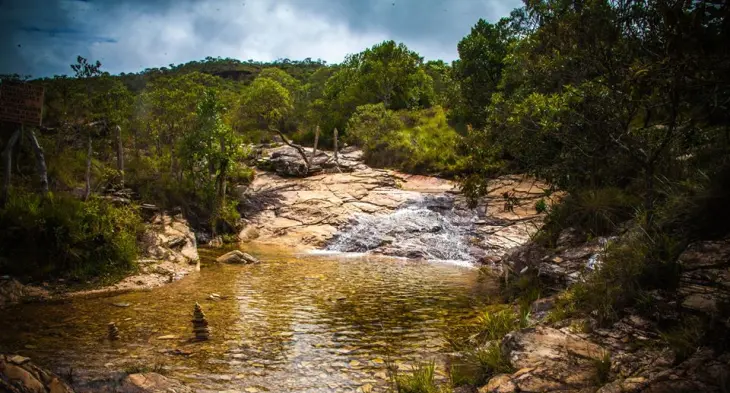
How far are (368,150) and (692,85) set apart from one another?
34299 mm

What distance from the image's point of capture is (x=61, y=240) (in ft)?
40.1

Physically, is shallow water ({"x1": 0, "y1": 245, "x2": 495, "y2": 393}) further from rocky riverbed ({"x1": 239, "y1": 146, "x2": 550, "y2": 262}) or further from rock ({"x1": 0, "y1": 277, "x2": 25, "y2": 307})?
rocky riverbed ({"x1": 239, "y1": 146, "x2": 550, "y2": 262})

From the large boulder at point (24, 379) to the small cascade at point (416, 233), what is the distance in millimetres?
16814

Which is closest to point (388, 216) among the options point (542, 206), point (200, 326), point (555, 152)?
point (542, 206)

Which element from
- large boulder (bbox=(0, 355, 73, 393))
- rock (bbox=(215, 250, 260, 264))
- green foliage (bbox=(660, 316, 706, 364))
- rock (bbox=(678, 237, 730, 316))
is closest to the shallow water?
large boulder (bbox=(0, 355, 73, 393))

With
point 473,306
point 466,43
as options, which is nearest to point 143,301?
point 473,306

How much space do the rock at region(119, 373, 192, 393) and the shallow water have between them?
0.29 m

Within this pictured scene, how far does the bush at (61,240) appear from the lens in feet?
38.4

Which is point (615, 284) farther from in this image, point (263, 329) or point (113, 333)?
point (113, 333)

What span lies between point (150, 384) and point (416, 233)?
723 inches

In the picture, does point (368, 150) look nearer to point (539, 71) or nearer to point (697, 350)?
point (539, 71)

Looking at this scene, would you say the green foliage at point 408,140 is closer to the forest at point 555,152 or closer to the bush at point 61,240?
the forest at point 555,152

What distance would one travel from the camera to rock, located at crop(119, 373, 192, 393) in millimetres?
5832

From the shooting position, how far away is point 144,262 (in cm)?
1412
